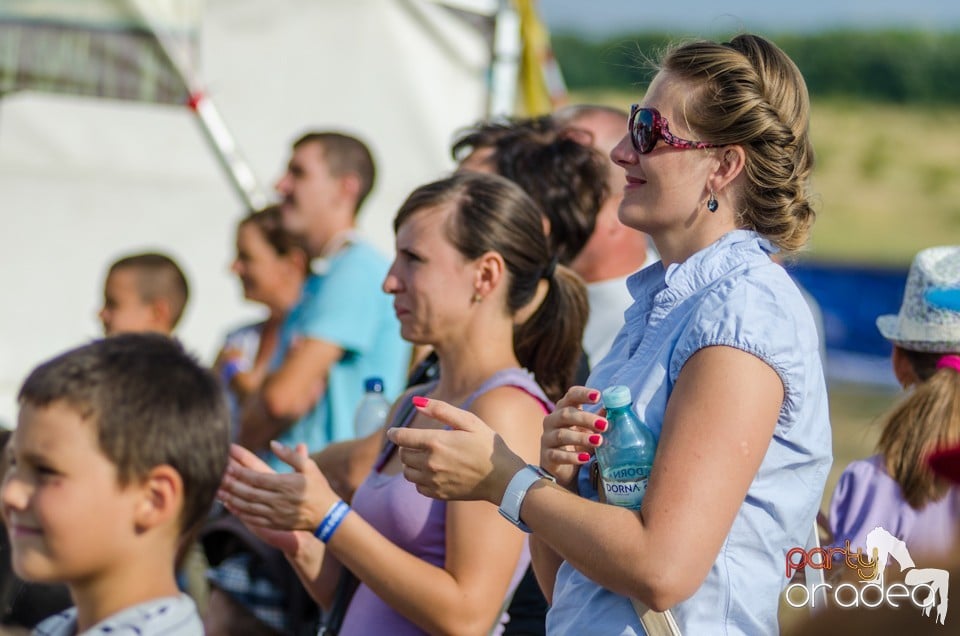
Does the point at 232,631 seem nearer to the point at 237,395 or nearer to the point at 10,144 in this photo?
the point at 237,395

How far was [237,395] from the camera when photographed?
16.4 feet

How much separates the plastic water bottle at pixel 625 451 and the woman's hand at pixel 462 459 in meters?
0.17

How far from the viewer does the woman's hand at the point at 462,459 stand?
6.59 feet

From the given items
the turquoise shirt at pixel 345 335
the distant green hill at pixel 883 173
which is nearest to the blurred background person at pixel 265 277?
the turquoise shirt at pixel 345 335

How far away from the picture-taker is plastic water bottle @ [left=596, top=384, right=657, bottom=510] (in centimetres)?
187

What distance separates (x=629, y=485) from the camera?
73.9 inches

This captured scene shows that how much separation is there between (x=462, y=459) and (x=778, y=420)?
514 millimetres

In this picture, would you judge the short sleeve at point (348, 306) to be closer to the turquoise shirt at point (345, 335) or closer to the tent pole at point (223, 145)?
the turquoise shirt at point (345, 335)

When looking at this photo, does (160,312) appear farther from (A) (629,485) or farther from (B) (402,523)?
(A) (629,485)

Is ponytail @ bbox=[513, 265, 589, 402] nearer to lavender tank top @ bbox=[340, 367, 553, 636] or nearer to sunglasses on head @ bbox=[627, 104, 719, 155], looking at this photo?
lavender tank top @ bbox=[340, 367, 553, 636]

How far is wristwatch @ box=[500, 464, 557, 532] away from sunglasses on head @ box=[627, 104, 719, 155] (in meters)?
0.58

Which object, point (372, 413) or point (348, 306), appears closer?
point (372, 413)

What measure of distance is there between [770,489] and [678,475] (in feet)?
0.70

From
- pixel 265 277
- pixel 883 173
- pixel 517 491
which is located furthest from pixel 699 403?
pixel 883 173
